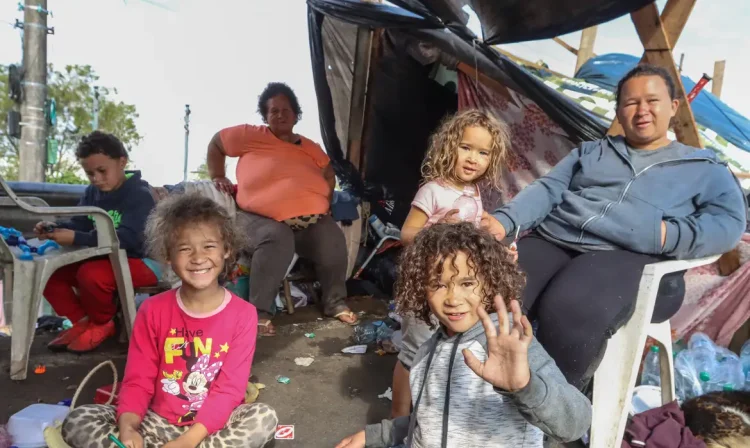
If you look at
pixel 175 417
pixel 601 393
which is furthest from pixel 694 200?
pixel 175 417

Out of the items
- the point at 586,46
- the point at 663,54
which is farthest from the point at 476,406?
the point at 586,46

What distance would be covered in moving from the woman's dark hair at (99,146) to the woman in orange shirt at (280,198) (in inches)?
33.3

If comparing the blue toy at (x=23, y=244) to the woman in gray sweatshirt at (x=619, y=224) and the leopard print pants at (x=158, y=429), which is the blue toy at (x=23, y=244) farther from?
the woman in gray sweatshirt at (x=619, y=224)

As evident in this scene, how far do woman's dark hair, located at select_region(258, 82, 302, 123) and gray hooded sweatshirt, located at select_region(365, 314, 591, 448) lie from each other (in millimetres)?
2845

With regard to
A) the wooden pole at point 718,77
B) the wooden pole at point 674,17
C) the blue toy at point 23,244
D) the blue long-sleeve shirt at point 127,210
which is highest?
the wooden pole at point 718,77

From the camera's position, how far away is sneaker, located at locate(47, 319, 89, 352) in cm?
298

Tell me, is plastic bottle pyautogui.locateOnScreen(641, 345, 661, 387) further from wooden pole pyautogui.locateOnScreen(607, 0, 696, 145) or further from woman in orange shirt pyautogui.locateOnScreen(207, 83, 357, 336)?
woman in orange shirt pyautogui.locateOnScreen(207, 83, 357, 336)

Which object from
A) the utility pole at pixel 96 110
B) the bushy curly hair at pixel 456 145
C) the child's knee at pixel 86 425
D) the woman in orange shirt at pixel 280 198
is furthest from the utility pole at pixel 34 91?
the utility pole at pixel 96 110

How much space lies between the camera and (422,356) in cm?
144

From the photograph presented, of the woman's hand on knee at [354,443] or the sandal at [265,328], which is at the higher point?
the woman's hand on knee at [354,443]

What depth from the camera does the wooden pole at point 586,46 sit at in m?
4.48

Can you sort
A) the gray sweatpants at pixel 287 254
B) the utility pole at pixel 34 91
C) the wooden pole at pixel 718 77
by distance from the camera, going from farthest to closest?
the utility pole at pixel 34 91 < the wooden pole at pixel 718 77 < the gray sweatpants at pixel 287 254

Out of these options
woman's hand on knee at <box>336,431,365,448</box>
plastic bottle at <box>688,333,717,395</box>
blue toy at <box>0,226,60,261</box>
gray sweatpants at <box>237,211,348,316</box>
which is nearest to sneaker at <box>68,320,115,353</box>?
blue toy at <box>0,226,60,261</box>

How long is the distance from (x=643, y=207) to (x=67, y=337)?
324cm
